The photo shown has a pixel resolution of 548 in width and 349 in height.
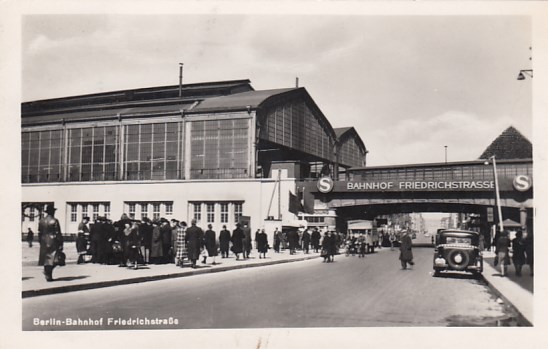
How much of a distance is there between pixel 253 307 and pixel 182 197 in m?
22.7

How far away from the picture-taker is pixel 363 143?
Result: 5441cm

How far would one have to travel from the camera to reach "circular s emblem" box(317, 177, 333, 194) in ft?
112

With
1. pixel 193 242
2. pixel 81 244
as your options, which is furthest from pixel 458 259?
pixel 81 244

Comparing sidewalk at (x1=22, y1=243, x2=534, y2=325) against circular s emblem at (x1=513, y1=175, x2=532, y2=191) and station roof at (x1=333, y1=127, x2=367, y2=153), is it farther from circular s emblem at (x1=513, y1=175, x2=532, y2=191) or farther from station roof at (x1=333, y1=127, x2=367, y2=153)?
station roof at (x1=333, y1=127, x2=367, y2=153)

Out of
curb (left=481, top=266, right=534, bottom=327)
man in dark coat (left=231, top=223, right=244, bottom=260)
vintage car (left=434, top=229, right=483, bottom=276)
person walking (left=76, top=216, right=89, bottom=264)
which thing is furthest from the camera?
man in dark coat (left=231, top=223, right=244, bottom=260)

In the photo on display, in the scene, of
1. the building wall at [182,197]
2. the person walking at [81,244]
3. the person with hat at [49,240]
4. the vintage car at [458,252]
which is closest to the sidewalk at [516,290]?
the vintage car at [458,252]

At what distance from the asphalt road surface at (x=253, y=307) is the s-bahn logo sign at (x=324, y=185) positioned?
2180 centimetres

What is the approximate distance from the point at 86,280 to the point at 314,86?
835 cm

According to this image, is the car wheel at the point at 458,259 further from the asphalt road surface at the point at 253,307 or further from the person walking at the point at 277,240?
the person walking at the point at 277,240

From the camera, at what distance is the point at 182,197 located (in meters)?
31.5

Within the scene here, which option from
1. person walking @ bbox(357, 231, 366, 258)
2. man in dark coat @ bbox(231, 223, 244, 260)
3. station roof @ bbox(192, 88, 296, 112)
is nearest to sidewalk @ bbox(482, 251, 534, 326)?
man in dark coat @ bbox(231, 223, 244, 260)

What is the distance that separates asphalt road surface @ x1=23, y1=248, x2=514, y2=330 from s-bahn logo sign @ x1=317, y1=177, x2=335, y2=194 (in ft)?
71.5

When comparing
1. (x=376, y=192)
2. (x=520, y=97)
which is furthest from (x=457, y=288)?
(x=376, y=192)

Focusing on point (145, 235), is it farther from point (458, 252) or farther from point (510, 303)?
point (510, 303)
